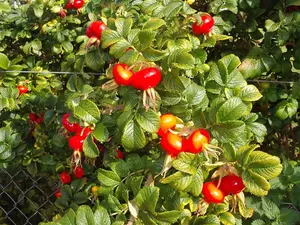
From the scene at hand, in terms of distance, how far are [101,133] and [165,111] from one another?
0.19m

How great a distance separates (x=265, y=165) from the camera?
1.06 meters

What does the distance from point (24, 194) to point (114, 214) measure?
140 centimetres

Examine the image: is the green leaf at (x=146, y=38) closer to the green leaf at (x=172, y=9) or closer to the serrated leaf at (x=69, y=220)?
the green leaf at (x=172, y=9)

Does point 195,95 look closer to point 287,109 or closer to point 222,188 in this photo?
point 222,188

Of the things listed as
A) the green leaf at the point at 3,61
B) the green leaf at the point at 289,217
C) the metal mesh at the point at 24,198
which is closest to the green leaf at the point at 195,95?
the green leaf at the point at 289,217

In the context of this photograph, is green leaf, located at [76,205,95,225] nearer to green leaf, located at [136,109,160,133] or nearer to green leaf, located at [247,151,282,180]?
green leaf, located at [136,109,160,133]

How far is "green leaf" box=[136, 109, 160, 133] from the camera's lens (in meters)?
1.12

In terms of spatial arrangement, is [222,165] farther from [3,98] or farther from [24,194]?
[24,194]

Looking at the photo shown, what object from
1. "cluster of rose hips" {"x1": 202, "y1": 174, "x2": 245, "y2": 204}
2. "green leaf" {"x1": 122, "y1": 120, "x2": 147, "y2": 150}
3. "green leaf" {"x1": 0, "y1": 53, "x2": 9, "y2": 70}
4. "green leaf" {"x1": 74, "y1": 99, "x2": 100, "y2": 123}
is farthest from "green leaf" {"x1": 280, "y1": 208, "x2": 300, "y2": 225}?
"green leaf" {"x1": 0, "y1": 53, "x2": 9, "y2": 70}

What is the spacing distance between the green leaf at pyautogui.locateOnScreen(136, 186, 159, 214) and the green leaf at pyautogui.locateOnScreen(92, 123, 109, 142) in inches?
7.6

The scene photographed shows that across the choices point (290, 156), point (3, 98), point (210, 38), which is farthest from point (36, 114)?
point (290, 156)

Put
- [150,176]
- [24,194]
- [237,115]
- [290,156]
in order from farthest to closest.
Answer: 1. [24,194]
2. [290,156]
3. [150,176]
4. [237,115]

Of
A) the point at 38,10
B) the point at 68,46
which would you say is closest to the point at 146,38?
the point at 68,46

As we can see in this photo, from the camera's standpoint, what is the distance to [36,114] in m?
1.95
